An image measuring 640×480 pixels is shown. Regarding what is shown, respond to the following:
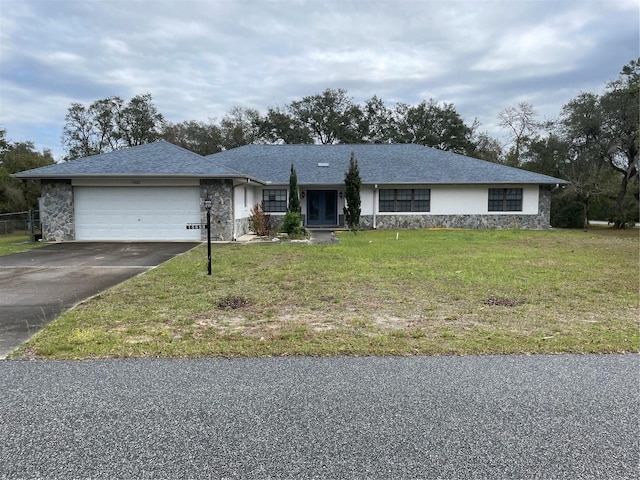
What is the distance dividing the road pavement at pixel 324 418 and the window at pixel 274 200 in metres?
18.7

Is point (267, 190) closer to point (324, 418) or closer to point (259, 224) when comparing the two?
point (259, 224)

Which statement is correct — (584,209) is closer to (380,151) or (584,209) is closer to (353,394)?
(380,151)

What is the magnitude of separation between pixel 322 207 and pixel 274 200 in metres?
2.83

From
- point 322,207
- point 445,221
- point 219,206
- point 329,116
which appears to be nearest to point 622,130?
point 445,221

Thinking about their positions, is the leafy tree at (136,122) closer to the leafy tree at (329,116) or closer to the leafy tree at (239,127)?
the leafy tree at (239,127)

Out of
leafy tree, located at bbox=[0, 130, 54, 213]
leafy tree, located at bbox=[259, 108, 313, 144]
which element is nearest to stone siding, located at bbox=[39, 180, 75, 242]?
leafy tree, located at bbox=[0, 130, 54, 213]

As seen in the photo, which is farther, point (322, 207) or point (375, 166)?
point (375, 166)

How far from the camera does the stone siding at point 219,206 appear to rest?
16.1 meters

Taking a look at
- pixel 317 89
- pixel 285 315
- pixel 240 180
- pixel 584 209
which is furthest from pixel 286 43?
pixel 317 89

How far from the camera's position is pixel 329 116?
1618 inches

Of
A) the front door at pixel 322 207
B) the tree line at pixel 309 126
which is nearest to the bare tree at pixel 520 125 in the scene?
the tree line at pixel 309 126

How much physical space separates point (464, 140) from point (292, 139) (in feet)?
54.1

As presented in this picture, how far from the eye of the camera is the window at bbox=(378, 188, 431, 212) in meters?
22.5

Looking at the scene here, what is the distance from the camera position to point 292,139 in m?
40.0
